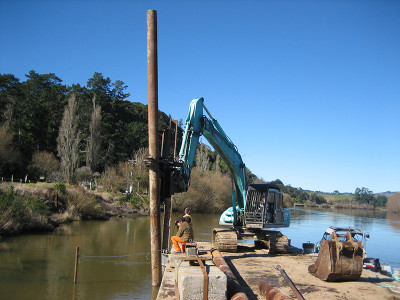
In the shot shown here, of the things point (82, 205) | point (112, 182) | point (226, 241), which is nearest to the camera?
point (226, 241)

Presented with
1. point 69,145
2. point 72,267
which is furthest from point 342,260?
point 69,145

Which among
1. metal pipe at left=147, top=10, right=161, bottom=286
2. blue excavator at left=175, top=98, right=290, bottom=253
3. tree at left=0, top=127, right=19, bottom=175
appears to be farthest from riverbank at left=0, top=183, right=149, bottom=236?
metal pipe at left=147, top=10, right=161, bottom=286

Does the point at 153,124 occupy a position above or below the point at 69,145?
below

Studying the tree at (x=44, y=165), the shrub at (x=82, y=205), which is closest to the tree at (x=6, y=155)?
the tree at (x=44, y=165)

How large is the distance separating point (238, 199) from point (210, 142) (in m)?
3.40

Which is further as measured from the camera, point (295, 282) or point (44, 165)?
point (44, 165)

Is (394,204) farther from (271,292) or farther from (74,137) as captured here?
(271,292)

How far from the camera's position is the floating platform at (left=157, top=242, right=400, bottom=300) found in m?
8.34

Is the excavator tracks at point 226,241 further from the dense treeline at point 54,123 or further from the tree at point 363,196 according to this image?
the tree at point 363,196

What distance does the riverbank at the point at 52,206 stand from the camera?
21.4 m

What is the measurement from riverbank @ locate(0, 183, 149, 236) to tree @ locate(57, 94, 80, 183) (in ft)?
18.4

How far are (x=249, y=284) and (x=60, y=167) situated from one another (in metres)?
36.3

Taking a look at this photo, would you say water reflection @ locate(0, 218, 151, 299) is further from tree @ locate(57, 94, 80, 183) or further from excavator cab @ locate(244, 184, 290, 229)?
tree @ locate(57, 94, 80, 183)

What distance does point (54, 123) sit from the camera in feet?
169
